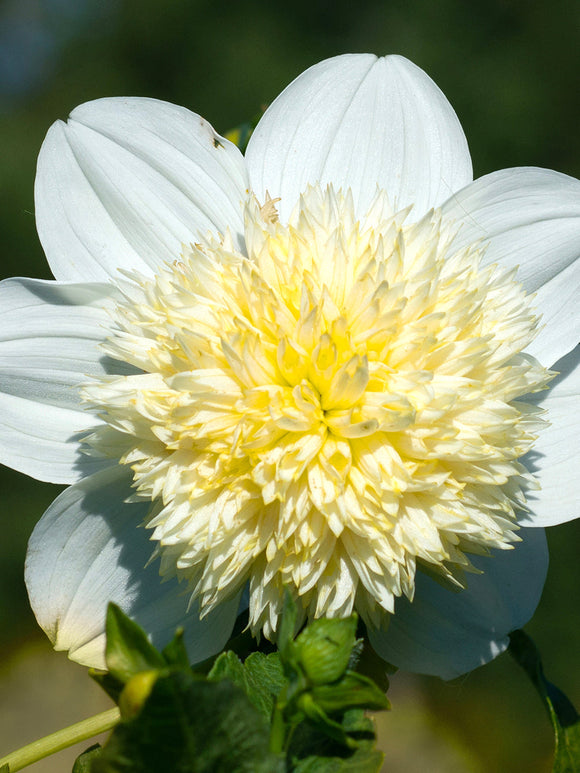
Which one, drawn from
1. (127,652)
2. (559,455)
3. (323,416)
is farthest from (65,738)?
(559,455)

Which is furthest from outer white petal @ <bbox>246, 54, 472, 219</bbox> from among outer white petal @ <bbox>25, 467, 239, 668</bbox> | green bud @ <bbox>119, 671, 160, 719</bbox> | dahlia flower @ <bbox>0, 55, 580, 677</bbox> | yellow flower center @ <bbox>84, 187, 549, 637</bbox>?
green bud @ <bbox>119, 671, 160, 719</bbox>

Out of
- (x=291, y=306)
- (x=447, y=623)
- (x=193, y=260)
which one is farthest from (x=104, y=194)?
(x=447, y=623)

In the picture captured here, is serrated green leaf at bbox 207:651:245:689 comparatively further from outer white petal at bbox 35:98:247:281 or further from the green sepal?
outer white petal at bbox 35:98:247:281

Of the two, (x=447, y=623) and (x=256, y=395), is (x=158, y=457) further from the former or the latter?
(x=447, y=623)

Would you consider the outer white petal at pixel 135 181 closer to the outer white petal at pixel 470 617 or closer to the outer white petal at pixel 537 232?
the outer white petal at pixel 537 232

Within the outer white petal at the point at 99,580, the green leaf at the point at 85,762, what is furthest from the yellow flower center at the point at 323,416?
the green leaf at the point at 85,762

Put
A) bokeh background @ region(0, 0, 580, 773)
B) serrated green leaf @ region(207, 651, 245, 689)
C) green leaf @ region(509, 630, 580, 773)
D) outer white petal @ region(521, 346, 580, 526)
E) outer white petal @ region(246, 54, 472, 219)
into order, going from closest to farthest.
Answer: serrated green leaf @ region(207, 651, 245, 689), green leaf @ region(509, 630, 580, 773), outer white petal @ region(521, 346, 580, 526), outer white petal @ region(246, 54, 472, 219), bokeh background @ region(0, 0, 580, 773)

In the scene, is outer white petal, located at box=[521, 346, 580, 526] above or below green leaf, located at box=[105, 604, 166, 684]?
below
